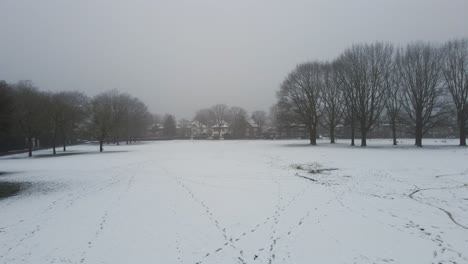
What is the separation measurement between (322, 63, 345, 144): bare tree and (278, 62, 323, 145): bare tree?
0.94 m

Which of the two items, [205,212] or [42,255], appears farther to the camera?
[205,212]

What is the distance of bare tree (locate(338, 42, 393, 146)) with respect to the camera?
4359 centimetres

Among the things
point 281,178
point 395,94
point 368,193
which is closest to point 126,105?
point 395,94

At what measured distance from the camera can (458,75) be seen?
39719 mm

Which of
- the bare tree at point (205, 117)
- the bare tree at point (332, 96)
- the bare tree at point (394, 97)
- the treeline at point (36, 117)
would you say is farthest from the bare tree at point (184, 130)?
the bare tree at point (394, 97)

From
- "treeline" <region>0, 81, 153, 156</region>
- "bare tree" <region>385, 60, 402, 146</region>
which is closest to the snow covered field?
"treeline" <region>0, 81, 153, 156</region>

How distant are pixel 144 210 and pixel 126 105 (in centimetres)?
8127

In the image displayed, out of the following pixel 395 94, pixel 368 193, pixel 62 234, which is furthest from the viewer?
pixel 395 94

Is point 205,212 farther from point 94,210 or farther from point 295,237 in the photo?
point 94,210

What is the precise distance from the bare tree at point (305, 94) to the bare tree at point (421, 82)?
1354 centimetres

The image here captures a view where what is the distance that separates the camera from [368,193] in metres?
11.7

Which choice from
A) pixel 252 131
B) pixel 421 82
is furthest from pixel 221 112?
pixel 421 82

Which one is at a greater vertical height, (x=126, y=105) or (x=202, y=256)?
(x=126, y=105)

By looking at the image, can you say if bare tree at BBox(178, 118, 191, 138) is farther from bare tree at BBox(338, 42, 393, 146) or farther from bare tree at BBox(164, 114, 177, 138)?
bare tree at BBox(338, 42, 393, 146)
